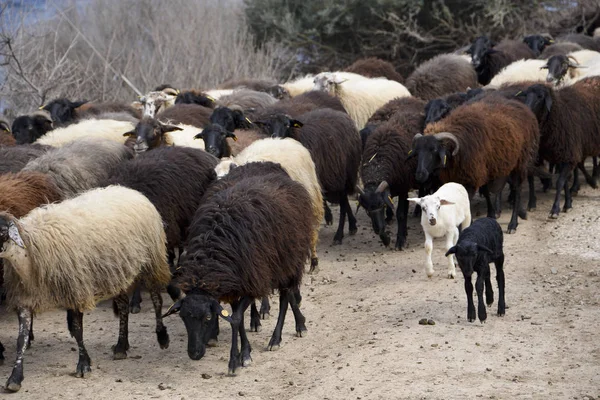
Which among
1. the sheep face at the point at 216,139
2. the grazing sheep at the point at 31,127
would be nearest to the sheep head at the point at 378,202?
the sheep face at the point at 216,139

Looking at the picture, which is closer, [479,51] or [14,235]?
[14,235]

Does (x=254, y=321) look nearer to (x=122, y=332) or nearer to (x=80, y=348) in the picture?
(x=122, y=332)

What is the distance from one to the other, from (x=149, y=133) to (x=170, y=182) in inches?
69.7

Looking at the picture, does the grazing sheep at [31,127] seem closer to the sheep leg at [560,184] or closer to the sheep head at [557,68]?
the sheep leg at [560,184]

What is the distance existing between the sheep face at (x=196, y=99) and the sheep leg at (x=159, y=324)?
630 cm

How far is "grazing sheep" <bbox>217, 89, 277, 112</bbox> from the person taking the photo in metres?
14.8

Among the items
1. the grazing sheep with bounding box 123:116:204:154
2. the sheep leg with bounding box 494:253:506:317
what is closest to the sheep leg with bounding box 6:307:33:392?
the grazing sheep with bounding box 123:116:204:154

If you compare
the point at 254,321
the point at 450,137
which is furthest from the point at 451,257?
the point at 254,321

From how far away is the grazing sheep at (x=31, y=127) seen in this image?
43.1 feet

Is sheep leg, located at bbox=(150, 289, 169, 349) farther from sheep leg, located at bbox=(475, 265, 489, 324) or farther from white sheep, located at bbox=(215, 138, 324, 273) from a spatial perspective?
sheep leg, located at bbox=(475, 265, 489, 324)

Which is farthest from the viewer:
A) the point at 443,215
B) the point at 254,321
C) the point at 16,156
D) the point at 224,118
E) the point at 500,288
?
the point at 224,118

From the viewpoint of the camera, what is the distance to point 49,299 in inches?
311

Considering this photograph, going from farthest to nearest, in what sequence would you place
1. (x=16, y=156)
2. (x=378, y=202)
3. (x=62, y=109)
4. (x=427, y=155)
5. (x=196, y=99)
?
1. (x=196, y=99)
2. (x=62, y=109)
3. (x=378, y=202)
4. (x=427, y=155)
5. (x=16, y=156)

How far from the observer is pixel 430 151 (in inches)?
463
